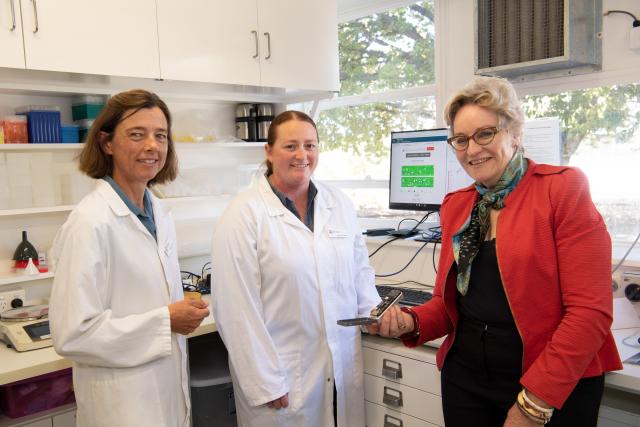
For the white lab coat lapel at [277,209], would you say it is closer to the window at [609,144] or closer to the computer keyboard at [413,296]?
the computer keyboard at [413,296]

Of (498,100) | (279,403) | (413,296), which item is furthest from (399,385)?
(498,100)

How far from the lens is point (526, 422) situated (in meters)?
1.22

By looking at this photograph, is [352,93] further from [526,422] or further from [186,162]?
[526,422]

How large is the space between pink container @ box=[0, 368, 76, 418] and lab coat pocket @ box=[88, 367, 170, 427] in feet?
2.63

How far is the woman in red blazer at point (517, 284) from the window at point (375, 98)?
5.79ft

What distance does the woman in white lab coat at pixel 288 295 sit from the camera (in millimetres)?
1757

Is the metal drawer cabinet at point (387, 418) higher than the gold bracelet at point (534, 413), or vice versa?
the gold bracelet at point (534, 413)

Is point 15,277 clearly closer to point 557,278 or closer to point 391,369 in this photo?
point 391,369

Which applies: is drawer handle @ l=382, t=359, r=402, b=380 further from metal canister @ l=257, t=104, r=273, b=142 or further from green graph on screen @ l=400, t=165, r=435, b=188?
metal canister @ l=257, t=104, r=273, b=142

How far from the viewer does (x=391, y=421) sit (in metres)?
2.06

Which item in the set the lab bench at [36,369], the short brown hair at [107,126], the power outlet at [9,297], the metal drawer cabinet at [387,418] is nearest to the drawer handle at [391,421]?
the metal drawer cabinet at [387,418]

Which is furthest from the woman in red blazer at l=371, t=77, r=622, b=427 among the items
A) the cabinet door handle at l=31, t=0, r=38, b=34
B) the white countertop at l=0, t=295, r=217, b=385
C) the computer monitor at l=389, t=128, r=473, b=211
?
the cabinet door handle at l=31, t=0, r=38, b=34

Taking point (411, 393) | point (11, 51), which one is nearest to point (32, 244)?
point (11, 51)

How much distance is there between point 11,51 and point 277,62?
124 cm
